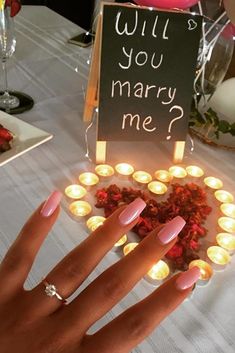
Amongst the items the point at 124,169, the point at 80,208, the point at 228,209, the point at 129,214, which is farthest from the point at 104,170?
the point at 129,214

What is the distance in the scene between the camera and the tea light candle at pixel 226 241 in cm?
73

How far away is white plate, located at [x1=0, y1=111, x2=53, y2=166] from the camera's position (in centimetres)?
89

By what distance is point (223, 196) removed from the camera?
0.86m

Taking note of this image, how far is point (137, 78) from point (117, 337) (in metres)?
0.57

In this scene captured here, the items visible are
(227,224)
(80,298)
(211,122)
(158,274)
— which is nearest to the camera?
(80,298)

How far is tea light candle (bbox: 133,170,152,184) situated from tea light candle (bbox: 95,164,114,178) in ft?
0.17

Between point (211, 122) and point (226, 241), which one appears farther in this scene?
point (211, 122)

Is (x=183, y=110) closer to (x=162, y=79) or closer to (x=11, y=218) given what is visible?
(x=162, y=79)

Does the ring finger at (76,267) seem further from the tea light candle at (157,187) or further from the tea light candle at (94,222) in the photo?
the tea light candle at (157,187)

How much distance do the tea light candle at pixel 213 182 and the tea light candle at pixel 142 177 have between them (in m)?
0.12

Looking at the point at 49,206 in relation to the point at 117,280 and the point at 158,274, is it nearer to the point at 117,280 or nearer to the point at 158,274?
the point at 117,280

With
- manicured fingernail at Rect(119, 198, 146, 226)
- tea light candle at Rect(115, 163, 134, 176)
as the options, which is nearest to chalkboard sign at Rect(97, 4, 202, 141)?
tea light candle at Rect(115, 163, 134, 176)

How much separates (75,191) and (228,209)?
11.2 inches

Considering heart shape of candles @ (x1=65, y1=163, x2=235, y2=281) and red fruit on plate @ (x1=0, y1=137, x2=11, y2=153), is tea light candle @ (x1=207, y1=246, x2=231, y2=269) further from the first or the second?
red fruit on plate @ (x1=0, y1=137, x2=11, y2=153)
